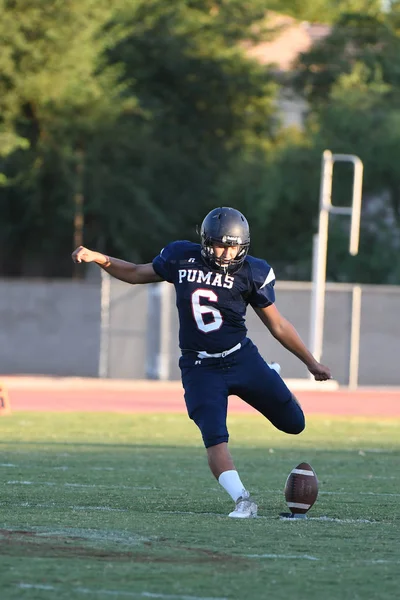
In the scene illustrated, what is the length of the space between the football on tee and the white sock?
0.99 ft

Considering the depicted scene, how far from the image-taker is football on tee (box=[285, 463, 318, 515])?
25.5ft

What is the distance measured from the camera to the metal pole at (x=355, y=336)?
1059 inches

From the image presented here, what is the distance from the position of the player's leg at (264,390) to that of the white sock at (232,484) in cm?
58

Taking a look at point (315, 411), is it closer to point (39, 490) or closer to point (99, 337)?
point (99, 337)

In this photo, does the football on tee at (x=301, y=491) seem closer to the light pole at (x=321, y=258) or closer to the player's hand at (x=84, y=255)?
the player's hand at (x=84, y=255)

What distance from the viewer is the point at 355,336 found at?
1067 inches

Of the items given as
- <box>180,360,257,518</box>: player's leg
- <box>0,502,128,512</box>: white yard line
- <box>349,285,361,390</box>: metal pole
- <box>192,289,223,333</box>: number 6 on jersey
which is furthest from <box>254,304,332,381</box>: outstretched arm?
<box>349,285,361,390</box>: metal pole

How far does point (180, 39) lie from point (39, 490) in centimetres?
3446

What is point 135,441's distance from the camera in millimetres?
13867

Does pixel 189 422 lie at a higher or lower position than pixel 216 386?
lower

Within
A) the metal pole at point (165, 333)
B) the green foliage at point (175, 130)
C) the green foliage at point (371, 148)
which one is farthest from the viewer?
the green foliage at point (175, 130)

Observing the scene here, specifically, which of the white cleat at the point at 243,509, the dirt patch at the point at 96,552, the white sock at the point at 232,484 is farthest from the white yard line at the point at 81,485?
the dirt patch at the point at 96,552

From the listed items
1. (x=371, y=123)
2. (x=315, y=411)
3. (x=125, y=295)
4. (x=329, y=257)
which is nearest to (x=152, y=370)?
(x=125, y=295)

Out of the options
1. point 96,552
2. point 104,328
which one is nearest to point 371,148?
point 104,328
